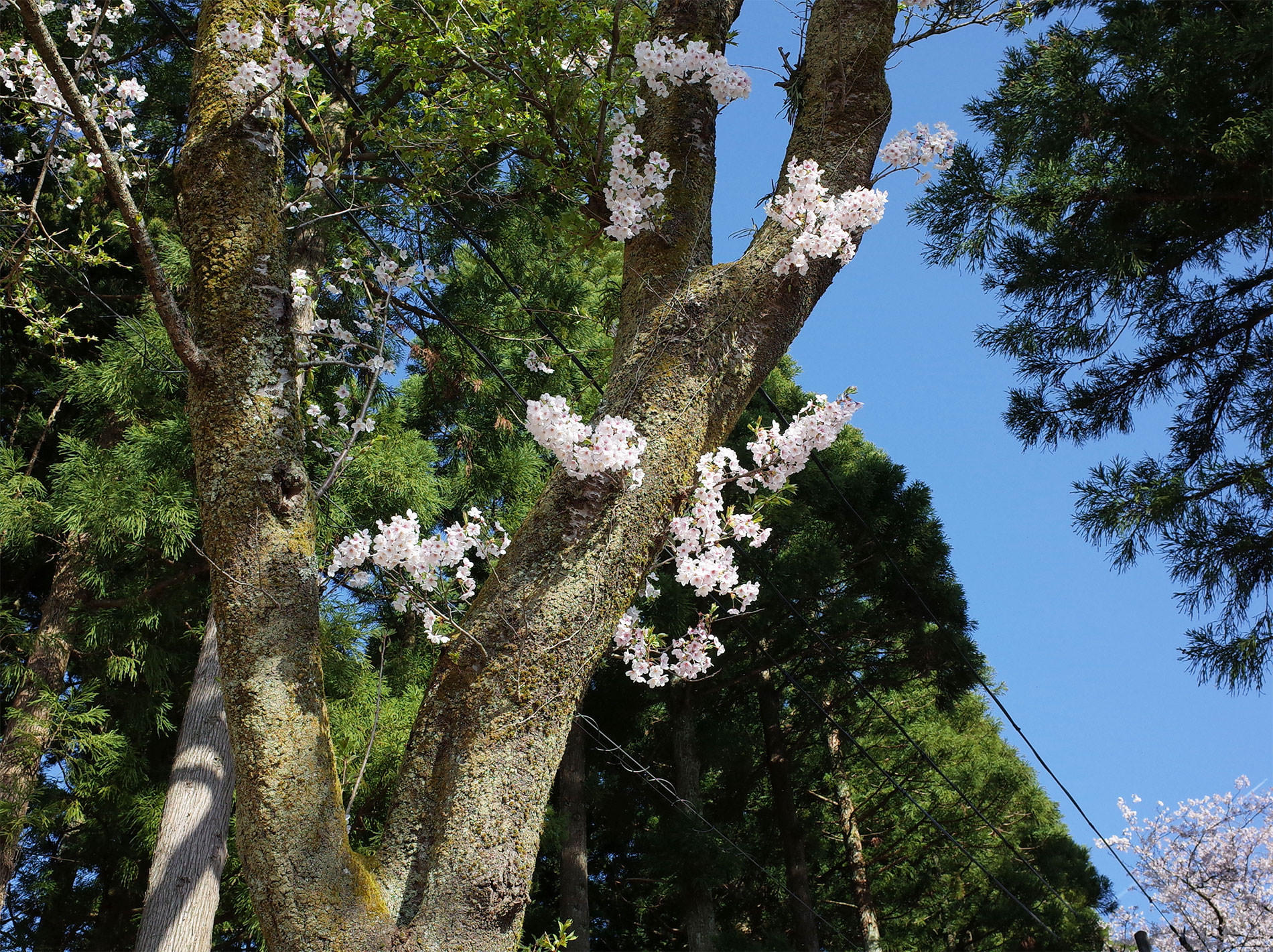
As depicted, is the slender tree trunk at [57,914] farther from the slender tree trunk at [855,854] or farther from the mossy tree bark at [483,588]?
the slender tree trunk at [855,854]

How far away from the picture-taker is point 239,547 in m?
2.05

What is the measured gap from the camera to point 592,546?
2080 mm

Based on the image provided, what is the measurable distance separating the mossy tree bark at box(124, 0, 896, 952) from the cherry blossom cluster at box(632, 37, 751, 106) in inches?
9.7

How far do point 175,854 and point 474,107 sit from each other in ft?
12.8

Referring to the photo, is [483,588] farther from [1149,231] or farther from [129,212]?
[1149,231]

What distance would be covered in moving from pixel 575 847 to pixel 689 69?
7.61 metres

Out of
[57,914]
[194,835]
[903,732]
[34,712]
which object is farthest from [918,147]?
[57,914]

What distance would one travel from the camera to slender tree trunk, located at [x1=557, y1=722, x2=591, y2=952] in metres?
8.35

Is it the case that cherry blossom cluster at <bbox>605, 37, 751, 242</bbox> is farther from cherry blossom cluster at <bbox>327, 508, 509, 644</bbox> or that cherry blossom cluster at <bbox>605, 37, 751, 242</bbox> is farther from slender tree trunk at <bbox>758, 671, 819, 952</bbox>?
Answer: slender tree trunk at <bbox>758, 671, 819, 952</bbox>

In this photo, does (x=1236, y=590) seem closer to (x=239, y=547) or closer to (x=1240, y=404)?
(x=1240, y=404)

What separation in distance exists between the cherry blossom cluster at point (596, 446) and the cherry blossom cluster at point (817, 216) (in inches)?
27.1

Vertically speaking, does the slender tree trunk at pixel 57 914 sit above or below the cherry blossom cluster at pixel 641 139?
below

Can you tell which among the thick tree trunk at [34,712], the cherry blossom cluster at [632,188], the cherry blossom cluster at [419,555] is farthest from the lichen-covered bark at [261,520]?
the thick tree trunk at [34,712]

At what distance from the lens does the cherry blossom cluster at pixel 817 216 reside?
2.45 meters
